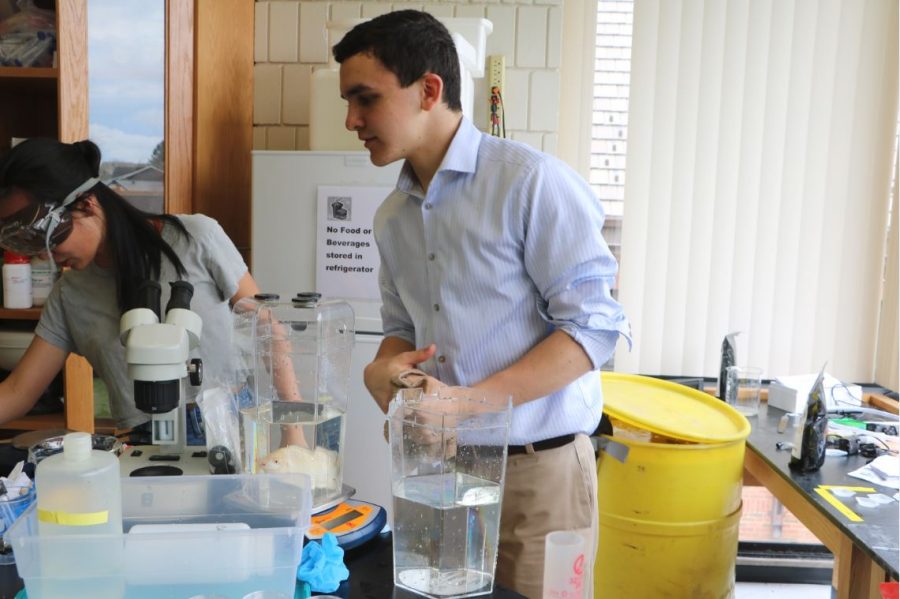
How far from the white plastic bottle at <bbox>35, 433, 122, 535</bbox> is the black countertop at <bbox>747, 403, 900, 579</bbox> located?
144 cm

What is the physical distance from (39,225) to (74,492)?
0.86 meters

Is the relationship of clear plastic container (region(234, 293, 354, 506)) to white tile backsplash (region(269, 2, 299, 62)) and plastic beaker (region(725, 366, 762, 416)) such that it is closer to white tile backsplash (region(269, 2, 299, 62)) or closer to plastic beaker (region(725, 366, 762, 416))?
plastic beaker (region(725, 366, 762, 416))

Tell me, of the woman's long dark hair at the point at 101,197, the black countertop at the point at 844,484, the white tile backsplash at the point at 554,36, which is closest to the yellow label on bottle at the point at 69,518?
the woman's long dark hair at the point at 101,197

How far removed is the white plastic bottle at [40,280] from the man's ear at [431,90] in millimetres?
1562

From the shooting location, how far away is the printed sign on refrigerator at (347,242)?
8.71 feet

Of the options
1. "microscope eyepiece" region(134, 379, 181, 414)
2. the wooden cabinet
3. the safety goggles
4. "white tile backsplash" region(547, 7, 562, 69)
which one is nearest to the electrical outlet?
"white tile backsplash" region(547, 7, 562, 69)

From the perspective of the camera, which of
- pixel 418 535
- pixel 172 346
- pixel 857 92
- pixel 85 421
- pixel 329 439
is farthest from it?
pixel 857 92

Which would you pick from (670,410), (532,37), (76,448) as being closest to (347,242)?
(532,37)

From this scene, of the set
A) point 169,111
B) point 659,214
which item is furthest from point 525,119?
point 169,111

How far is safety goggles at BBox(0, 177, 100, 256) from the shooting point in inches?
63.5

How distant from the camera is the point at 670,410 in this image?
2.32m

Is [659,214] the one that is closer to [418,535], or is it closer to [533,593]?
[533,593]

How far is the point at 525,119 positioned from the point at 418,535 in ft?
7.08

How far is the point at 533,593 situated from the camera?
4.71 feet
